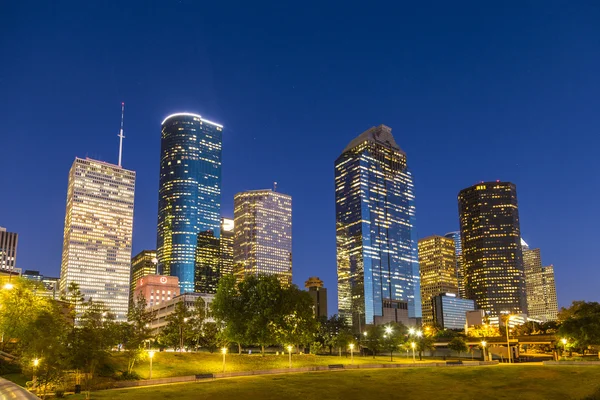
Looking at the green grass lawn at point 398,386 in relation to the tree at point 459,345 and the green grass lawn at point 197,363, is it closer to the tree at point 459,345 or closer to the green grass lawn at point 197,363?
the green grass lawn at point 197,363

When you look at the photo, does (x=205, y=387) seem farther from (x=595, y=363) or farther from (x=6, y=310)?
(x=595, y=363)

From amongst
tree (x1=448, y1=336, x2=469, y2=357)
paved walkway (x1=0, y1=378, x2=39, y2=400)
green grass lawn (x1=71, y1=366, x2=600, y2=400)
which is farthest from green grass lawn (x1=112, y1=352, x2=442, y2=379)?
tree (x1=448, y1=336, x2=469, y2=357)

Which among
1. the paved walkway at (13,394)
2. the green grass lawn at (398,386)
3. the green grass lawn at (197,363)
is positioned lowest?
the green grass lawn at (398,386)

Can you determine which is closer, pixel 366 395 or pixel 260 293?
pixel 366 395

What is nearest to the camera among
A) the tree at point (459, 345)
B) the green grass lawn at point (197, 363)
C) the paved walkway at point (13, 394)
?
the paved walkway at point (13, 394)

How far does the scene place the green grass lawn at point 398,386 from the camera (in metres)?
60.2

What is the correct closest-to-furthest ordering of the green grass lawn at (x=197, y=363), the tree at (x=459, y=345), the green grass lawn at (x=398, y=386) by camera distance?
the green grass lawn at (x=398, y=386) → the green grass lawn at (x=197, y=363) → the tree at (x=459, y=345)

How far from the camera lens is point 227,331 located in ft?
360

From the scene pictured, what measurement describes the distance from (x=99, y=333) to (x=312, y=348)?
74.8 metres

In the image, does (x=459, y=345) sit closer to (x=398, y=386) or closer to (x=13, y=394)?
(x=398, y=386)

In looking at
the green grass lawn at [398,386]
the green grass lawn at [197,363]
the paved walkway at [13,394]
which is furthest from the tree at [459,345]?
the paved walkway at [13,394]

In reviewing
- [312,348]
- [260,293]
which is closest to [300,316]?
[260,293]

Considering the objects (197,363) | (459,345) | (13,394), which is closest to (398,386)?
(197,363)

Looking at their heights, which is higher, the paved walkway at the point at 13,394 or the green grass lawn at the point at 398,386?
the paved walkway at the point at 13,394
